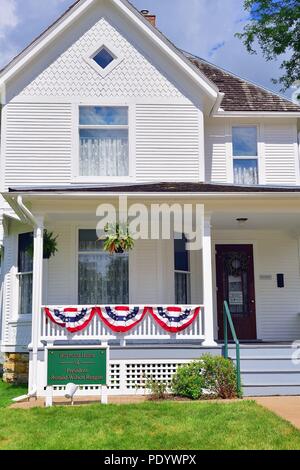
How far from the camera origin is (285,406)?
8164 mm

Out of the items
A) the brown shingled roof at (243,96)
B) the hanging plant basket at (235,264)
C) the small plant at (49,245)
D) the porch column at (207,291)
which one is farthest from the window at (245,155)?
the small plant at (49,245)

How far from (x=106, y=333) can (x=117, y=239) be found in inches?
74.8

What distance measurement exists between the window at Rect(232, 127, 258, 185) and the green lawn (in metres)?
7.42

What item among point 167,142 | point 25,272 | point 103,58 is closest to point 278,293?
point 167,142

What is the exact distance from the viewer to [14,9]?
20109 millimetres

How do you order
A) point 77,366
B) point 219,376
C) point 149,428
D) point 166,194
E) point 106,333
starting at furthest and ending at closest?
point 106,333 < point 166,194 < point 219,376 < point 77,366 < point 149,428

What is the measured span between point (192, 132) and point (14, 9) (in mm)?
11076

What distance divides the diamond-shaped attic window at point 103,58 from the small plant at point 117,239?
16.3 ft

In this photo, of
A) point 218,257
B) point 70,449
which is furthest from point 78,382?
point 218,257

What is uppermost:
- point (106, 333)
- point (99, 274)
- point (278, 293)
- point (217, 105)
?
point (217, 105)

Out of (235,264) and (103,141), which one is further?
(235,264)

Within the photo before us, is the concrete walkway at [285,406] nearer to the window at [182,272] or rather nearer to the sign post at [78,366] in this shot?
the sign post at [78,366]

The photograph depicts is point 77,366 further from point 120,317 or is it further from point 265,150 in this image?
point 265,150

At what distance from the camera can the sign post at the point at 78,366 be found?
870 centimetres
